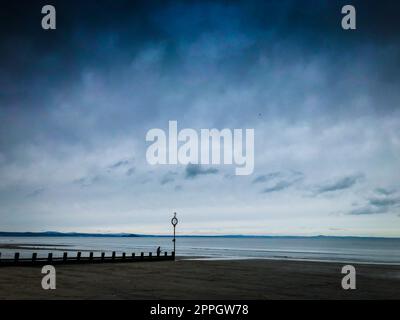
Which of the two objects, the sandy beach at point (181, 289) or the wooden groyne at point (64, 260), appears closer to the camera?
the sandy beach at point (181, 289)

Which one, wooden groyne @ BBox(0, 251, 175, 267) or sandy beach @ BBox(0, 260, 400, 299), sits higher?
sandy beach @ BBox(0, 260, 400, 299)

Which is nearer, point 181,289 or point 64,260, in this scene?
point 181,289

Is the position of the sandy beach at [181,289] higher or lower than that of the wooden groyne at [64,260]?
higher

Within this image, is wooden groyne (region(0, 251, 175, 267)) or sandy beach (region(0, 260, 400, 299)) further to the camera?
wooden groyne (region(0, 251, 175, 267))

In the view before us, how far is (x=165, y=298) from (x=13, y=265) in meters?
21.3

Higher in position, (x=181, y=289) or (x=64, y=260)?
(x=181, y=289)

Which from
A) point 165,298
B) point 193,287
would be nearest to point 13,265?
point 193,287
